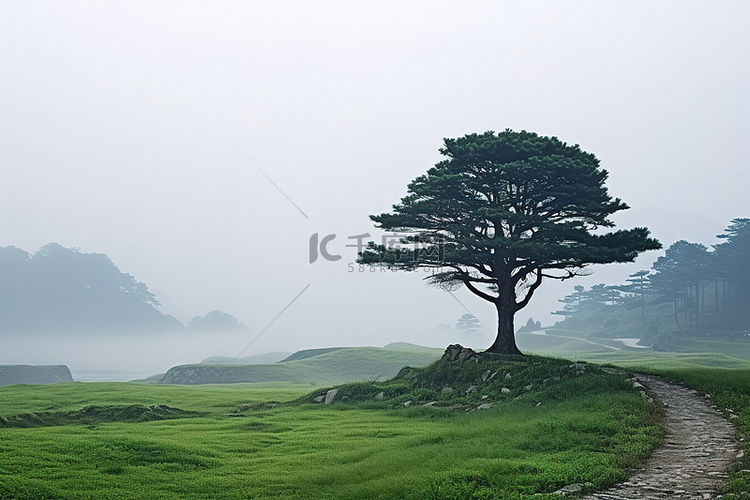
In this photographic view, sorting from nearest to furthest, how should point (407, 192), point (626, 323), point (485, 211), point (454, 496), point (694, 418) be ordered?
1. point (454, 496)
2. point (694, 418)
3. point (485, 211)
4. point (407, 192)
5. point (626, 323)

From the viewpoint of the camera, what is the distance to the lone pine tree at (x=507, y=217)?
922 inches

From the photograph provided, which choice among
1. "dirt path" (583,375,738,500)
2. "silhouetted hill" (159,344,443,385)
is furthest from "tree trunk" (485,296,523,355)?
"silhouetted hill" (159,344,443,385)

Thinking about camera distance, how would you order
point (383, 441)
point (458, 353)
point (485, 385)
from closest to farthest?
point (383, 441) < point (485, 385) < point (458, 353)

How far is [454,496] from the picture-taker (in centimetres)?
941

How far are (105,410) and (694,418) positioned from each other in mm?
19698

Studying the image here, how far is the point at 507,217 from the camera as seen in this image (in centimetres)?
2317

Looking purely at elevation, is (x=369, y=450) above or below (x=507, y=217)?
below

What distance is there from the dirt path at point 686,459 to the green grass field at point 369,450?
1.43ft

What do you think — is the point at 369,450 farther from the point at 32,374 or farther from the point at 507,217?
the point at 32,374

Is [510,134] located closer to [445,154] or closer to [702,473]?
[445,154]

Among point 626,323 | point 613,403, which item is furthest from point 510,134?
point 626,323

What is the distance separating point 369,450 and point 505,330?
13710mm

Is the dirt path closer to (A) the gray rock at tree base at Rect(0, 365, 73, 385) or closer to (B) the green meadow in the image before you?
(B) the green meadow

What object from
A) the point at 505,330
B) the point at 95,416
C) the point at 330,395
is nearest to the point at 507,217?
the point at 505,330
